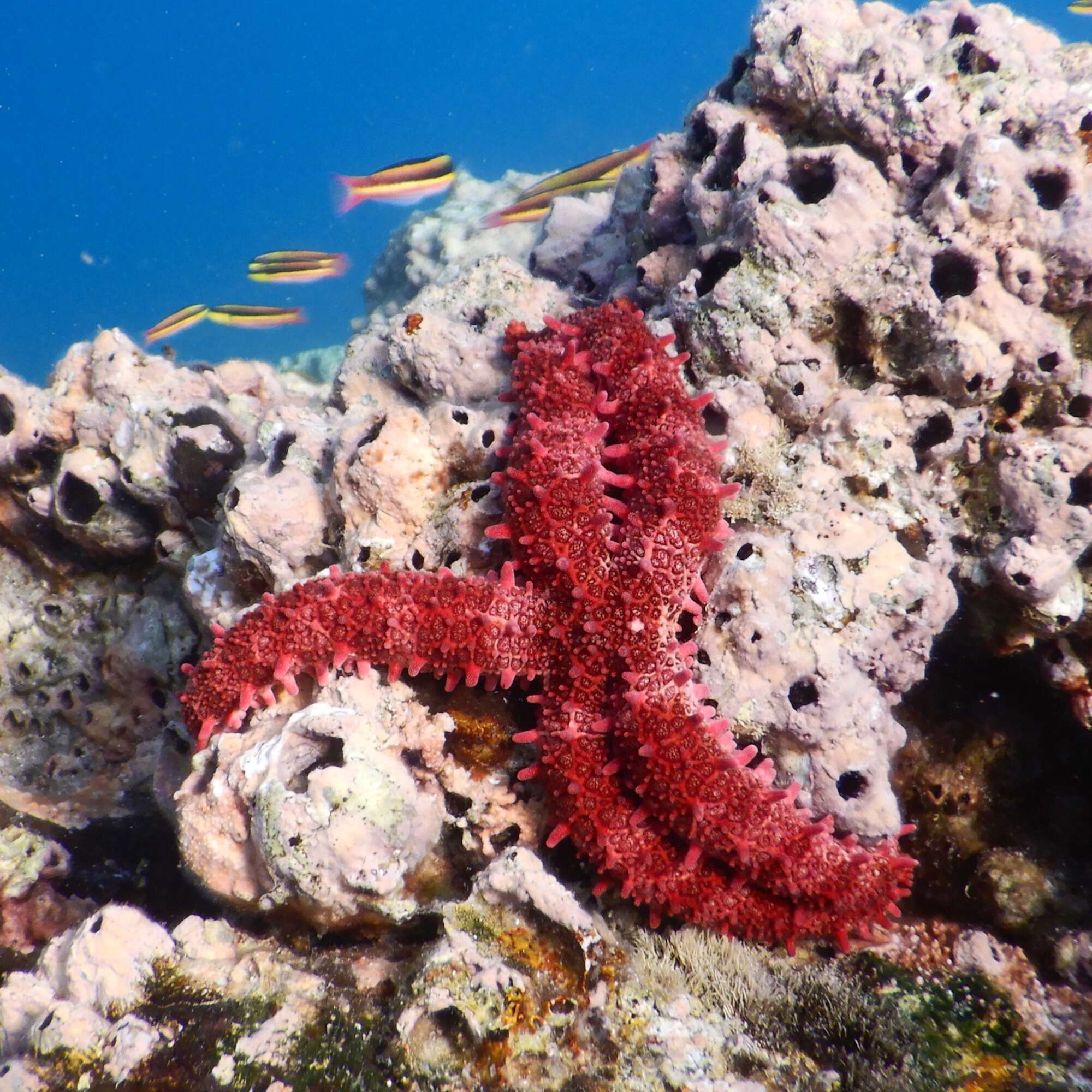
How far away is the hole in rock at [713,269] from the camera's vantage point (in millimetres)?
4117

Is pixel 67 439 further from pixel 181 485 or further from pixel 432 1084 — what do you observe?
pixel 432 1084

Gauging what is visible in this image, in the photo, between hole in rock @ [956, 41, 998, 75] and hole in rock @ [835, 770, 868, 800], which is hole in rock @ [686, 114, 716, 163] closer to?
hole in rock @ [956, 41, 998, 75]

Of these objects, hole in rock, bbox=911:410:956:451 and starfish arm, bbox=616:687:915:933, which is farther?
hole in rock, bbox=911:410:956:451

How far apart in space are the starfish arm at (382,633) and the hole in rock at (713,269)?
85.0 inches

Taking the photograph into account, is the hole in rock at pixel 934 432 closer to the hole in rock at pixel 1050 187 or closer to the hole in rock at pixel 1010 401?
the hole in rock at pixel 1010 401

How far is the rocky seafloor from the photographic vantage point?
9.93ft

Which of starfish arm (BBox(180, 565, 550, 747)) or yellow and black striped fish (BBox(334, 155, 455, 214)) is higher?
yellow and black striped fish (BBox(334, 155, 455, 214))

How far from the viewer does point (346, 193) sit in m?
8.09

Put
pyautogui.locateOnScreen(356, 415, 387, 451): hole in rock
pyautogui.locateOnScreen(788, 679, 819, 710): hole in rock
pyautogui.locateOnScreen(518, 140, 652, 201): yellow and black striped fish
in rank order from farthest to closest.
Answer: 1. pyautogui.locateOnScreen(518, 140, 652, 201): yellow and black striped fish
2. pyautogui.locateOnScreen(356, 415, 387, 451): hole in rock
3. pyautogui.locateOnScreen(788, 679, 819, 710): hole in rock

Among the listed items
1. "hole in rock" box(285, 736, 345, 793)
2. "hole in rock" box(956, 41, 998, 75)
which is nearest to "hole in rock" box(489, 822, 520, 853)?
"hole in rock" box(285, 736, 345, 793)

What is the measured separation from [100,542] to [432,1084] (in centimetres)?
462

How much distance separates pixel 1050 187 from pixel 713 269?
187 cm

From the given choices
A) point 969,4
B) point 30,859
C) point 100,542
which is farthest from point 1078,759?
point 100,542

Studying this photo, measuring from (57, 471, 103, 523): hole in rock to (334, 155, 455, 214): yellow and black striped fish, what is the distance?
172 inches
